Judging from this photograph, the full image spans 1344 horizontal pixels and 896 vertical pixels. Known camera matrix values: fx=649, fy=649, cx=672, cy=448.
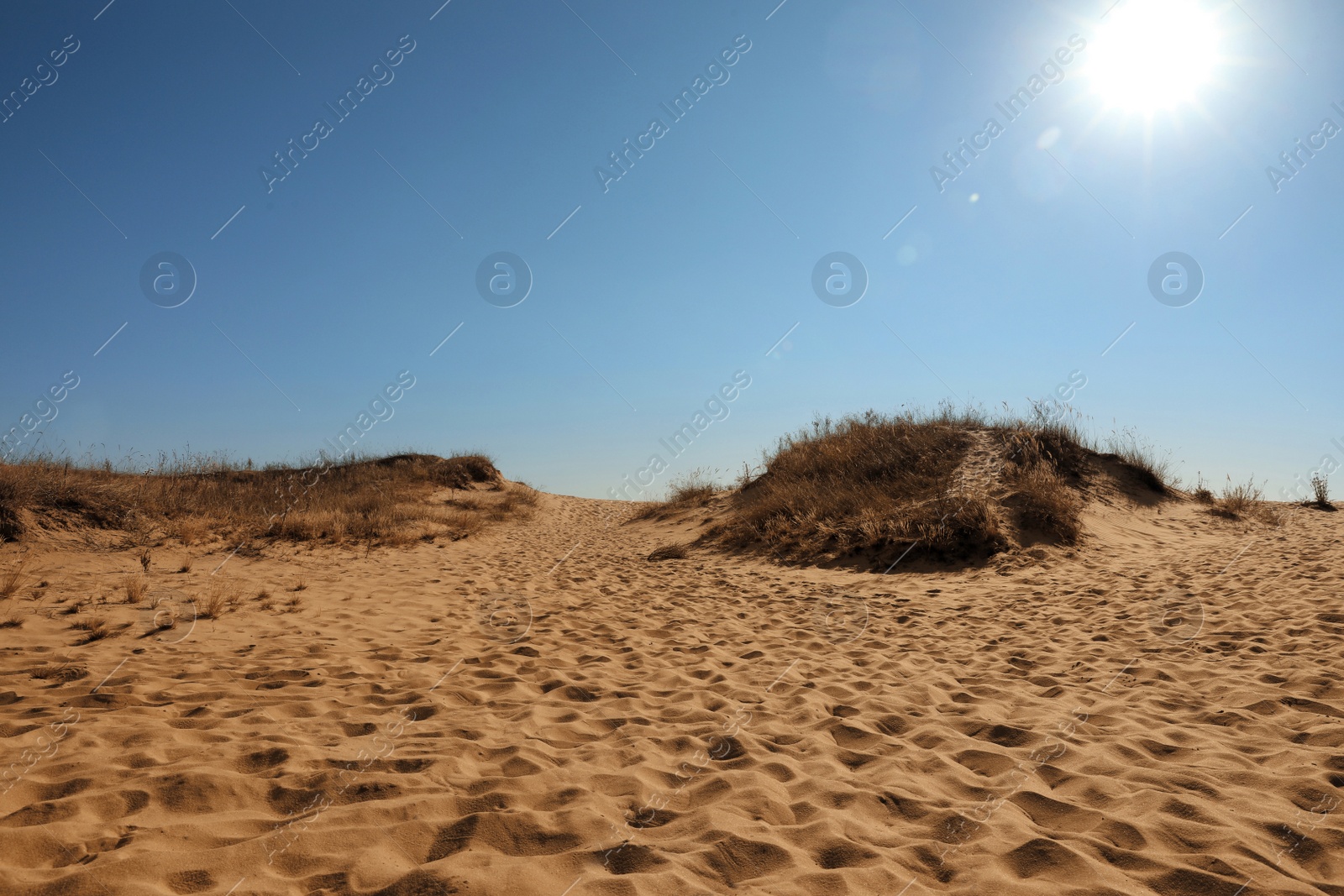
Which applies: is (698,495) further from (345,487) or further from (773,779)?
(773,779)

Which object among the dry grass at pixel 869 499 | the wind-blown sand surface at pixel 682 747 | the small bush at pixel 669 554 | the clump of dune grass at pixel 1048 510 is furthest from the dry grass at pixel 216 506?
the clump of dune grass at pixel 1048 510

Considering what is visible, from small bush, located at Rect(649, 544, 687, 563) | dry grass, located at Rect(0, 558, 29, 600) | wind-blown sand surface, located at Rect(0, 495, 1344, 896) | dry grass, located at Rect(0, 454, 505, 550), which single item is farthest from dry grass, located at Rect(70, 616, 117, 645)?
small bush, located at Rect(649, 544, 687, 563)

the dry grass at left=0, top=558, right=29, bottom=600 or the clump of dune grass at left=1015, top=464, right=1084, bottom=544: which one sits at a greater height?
the dry grass at left=0, top=558, right=29, bottom=600

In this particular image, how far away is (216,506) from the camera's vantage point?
1152 cm

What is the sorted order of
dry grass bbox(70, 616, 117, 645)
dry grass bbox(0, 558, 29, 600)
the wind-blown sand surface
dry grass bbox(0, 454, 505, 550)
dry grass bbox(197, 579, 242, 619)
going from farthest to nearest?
dry grass bbox(0, 454, 505, 550)
dry grass bbox(197, 579, 242, 619)
dry grass bbox(0, 558, 29, 600)
dry grass bbox(70, 616, 117, 645)
the wind-blown sand surface

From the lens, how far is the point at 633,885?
2.35 metres

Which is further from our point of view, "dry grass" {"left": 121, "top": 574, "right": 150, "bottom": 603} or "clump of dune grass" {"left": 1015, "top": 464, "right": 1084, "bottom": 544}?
"clump of dune grass" {"left": 1015, "top": 464, "right": 1084, "bottom": 544}

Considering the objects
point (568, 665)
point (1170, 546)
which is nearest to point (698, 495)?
point (1170, 546)

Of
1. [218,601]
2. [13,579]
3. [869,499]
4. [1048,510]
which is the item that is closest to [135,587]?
[218,601]

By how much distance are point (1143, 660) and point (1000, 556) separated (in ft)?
15.8

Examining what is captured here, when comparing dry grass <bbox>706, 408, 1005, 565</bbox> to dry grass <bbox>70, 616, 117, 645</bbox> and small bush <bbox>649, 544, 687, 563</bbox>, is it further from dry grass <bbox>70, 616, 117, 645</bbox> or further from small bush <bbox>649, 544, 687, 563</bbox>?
dry grass <bbox>70, 616, 117, 645</bbox>

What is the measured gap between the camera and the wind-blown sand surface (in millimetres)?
2441

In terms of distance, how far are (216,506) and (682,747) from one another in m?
11.3

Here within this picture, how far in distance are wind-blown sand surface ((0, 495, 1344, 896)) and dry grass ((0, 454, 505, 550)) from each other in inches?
87.4
